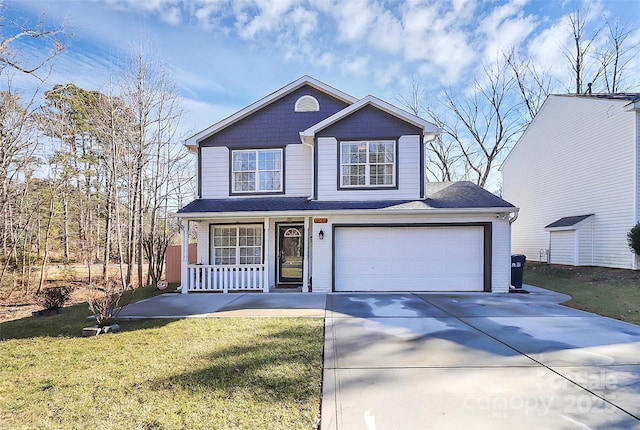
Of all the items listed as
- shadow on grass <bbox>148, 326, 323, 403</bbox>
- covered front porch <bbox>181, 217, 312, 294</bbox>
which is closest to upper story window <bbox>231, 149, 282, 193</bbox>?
covered front porch <bbox>181, 217, 312, 294</bbox>

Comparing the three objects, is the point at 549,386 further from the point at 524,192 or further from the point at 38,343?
the point at 524,192

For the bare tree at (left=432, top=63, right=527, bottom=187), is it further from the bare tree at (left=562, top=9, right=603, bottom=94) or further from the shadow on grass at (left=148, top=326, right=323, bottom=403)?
the shadow on grass at (left=148, top=326, right=323, bottom=403)

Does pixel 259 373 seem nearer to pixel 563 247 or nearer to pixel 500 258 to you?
pixel 500 258

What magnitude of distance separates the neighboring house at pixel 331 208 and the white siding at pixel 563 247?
20.8 feet

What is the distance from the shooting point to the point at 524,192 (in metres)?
19.2

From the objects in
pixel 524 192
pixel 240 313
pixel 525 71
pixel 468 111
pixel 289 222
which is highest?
pixel 525 71

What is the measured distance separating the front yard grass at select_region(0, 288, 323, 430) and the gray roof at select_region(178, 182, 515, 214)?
4.87 meters

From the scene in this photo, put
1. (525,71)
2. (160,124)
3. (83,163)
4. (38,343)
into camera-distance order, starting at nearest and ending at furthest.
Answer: (38,343), (160,124), (83,163), (525,71)

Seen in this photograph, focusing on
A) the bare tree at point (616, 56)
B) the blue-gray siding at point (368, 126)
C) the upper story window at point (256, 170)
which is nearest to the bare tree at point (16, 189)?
the upper story window at point (256, 170)

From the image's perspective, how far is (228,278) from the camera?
432 inches

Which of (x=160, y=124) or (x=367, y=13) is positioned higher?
(x=367, y=13)

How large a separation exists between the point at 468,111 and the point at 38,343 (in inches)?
1170

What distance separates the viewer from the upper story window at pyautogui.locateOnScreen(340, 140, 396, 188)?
1106 centimetres

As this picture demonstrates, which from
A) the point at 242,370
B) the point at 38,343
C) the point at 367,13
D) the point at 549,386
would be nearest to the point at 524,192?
the point at 367,13
